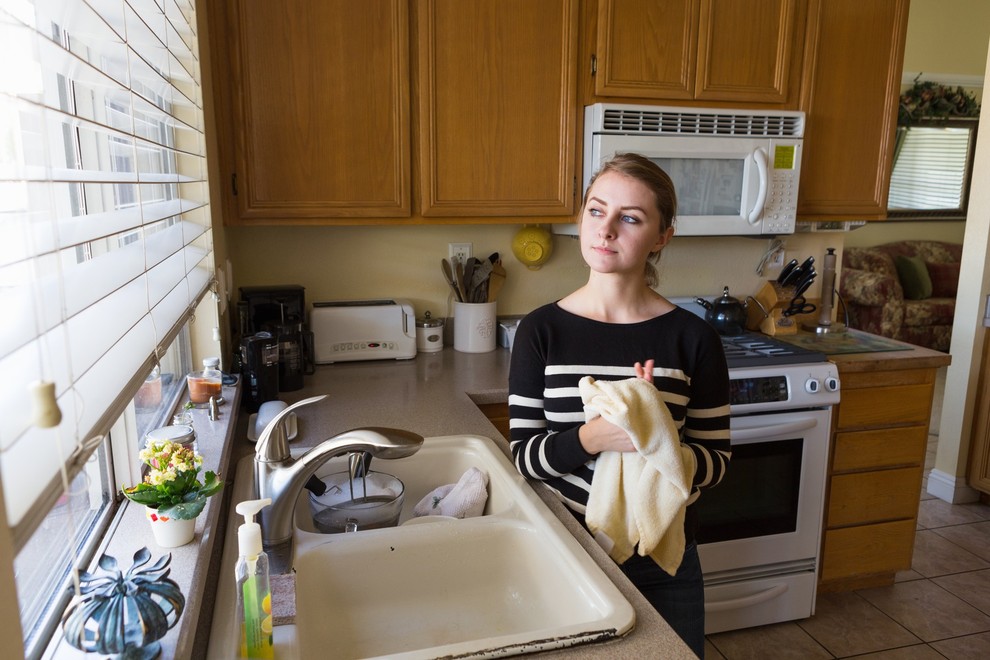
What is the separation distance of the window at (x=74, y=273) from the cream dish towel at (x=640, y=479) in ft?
2.33

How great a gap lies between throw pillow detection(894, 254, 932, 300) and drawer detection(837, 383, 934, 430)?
4.29m

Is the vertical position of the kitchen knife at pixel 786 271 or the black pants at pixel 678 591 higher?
the kitchen knife at pixel 786 271

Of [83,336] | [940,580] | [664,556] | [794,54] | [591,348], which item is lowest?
[940,580]

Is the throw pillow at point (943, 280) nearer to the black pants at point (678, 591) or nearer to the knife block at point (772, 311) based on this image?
the knife block at point (772, 311)

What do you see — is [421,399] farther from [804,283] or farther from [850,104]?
[850,104]

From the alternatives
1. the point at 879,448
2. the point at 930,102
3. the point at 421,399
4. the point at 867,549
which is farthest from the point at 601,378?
the point at 930,102

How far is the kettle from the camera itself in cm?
268

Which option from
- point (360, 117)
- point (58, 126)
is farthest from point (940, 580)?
point (58, 126)

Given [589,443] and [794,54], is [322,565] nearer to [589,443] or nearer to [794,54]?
[589,443]

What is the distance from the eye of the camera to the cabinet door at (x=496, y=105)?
225cm

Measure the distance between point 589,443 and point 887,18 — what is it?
7.23 ft

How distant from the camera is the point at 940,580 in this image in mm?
2783

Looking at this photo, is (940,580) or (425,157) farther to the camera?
(940,580)

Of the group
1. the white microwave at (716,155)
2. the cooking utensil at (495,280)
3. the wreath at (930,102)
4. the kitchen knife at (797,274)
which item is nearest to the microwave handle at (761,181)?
the white microwave at (716,155)
